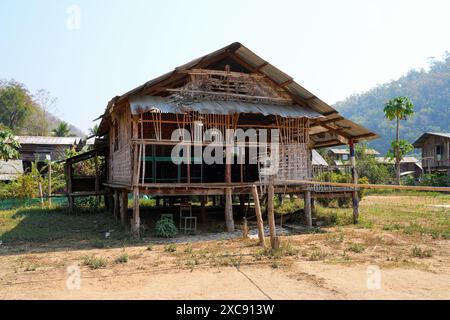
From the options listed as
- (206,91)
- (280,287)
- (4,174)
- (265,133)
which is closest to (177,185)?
(206,91)

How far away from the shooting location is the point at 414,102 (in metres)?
90.0

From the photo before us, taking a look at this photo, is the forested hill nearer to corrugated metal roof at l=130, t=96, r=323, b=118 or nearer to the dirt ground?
corrugated metal roof at l=130, t=96, r=323, b=118

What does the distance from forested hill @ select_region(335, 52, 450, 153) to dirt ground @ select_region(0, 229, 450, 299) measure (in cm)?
7437

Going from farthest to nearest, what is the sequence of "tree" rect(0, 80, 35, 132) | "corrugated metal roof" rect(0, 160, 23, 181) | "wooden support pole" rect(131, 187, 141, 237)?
"tree" rect(0, 80, 35, 132)
"corrugated metal roof" rect(0, 160, 23, 181)
"wooden support pole" rect(131, 187, 141, 237)

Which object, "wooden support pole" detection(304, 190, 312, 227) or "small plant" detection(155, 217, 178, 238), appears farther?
"wooden support pole" detection(304, 190, 312, 227)

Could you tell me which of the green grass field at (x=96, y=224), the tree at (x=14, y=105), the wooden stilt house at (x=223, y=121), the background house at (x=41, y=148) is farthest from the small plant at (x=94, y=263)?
the tree at (x=14, y=105)

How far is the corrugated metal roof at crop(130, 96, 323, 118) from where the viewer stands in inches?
447

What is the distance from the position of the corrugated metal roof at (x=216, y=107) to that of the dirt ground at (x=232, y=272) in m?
3.87

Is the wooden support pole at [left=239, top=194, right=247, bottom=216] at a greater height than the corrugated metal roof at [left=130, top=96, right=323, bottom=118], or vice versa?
the corrugated metal roof at [left=130, top=96, right=323, bottom=118]

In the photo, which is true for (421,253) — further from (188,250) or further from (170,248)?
(170,248)

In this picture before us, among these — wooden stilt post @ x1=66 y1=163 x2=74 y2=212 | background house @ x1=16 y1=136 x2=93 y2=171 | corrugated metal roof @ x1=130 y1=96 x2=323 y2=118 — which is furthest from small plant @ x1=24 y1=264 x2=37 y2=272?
background house @ x1=16 y1=136 x2=93 y2=171
